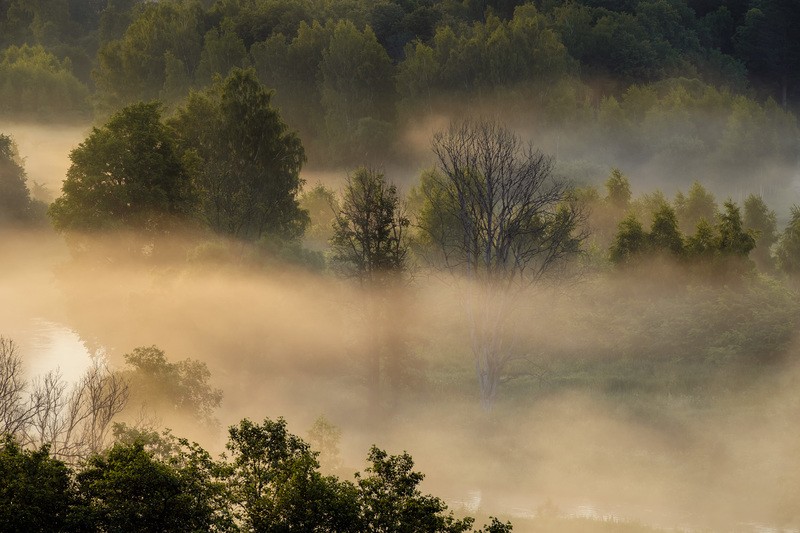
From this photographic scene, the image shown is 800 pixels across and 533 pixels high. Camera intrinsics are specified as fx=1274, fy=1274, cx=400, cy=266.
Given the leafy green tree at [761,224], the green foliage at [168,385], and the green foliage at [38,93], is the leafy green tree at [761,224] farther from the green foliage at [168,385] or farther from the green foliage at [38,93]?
the green foliage at [38,93]

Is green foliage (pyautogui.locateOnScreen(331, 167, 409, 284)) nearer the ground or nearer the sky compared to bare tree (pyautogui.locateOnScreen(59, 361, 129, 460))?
nearer the sky

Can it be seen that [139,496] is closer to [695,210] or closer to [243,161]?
[243,161]

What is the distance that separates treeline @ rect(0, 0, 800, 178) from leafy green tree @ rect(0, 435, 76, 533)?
90249 mm

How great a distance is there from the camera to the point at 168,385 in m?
44.4

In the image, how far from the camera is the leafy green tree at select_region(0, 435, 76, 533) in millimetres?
21656

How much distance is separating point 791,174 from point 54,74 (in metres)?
77.9

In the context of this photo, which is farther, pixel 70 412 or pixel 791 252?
pixel 791 252

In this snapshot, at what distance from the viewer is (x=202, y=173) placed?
7050 cm

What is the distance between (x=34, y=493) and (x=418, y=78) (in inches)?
3826

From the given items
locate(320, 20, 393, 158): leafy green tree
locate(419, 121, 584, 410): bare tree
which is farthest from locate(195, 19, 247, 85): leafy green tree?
locate(419, 121, 584, 410): bare tree

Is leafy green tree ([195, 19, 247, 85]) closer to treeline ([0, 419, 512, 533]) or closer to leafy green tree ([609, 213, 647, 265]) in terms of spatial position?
leafy green tree ([609, 213, 647, 265])

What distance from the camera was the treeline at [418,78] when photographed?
115062mm

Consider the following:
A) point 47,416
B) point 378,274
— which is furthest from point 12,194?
point 47,416

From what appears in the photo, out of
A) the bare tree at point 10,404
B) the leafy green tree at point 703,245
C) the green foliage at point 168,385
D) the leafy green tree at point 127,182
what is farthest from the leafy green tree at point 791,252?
the bare tree at point 10,404
